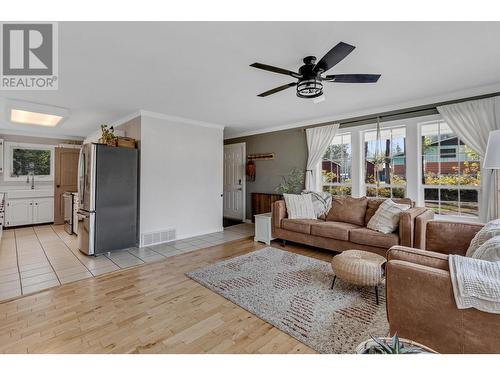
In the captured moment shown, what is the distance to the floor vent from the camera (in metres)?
4.25

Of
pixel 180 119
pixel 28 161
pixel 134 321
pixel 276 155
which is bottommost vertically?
pixel 134 321

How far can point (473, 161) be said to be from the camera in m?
3.47

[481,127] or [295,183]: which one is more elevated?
[481,127]

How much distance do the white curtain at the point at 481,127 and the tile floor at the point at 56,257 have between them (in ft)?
12.4

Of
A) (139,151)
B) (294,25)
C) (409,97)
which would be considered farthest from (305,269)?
(139,151)

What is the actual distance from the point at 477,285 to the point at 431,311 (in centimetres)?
28

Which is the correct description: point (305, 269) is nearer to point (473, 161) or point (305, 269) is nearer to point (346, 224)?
point (346, 224)

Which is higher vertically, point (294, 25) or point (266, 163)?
point (294, 25)

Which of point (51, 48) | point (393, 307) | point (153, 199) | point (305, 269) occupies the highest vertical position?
point (51, 48)

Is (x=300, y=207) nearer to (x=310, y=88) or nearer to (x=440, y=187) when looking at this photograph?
(x=440, y=187)

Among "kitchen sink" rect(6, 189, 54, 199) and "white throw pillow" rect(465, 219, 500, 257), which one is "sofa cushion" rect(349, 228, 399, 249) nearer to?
"white throw pillow" rect(465, 219, 500, 257)

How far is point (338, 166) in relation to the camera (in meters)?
4.88

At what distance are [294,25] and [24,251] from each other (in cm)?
503

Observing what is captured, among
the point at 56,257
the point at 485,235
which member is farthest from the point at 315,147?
the point at 56,257
